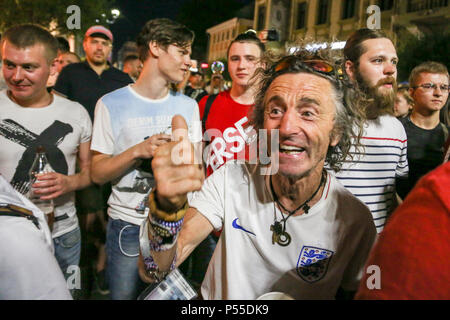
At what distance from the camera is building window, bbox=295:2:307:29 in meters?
30.6

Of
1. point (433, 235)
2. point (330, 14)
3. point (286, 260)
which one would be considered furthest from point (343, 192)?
point (330, 14)

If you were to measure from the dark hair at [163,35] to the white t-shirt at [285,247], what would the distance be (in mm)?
1554

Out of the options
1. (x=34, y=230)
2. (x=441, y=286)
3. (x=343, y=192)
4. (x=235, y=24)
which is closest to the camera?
(x=441, y=286)

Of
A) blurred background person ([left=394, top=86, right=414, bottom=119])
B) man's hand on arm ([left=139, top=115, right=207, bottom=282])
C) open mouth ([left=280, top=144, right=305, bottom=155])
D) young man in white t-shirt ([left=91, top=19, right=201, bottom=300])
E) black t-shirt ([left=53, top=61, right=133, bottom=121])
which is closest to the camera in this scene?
man's hand on arm ([left=139, top=115, right=207, bottom=282])

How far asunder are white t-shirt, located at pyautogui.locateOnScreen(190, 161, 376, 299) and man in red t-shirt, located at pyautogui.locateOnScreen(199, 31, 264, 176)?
1.28 metres

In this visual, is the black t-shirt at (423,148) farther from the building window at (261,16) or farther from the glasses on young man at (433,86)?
the building window at (261,16)

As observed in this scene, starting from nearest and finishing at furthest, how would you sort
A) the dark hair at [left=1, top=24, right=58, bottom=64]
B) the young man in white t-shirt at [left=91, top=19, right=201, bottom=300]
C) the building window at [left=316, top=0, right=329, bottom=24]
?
the dark hair at [left=1, top=24, right=58, bottom=64] → the young man in white t-shirt at [left=91, top=19, right=201, bottom=300] → the building window at [left=316, top=0, right=329, bottom=24]

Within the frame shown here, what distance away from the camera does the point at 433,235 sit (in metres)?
0.84

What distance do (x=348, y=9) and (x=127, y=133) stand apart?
27.5 meters

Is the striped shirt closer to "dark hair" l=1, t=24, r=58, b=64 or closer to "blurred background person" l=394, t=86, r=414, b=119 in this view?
"dark hair" l=1, t=24, r=58, b=64

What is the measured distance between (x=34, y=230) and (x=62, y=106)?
6.34ft

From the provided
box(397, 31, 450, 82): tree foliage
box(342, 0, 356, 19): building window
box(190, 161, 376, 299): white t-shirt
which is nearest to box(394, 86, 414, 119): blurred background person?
box(190, 161, 376, 299): white t-shirt

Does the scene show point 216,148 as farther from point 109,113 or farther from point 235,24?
point 235,24

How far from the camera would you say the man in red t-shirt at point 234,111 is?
327 cm
